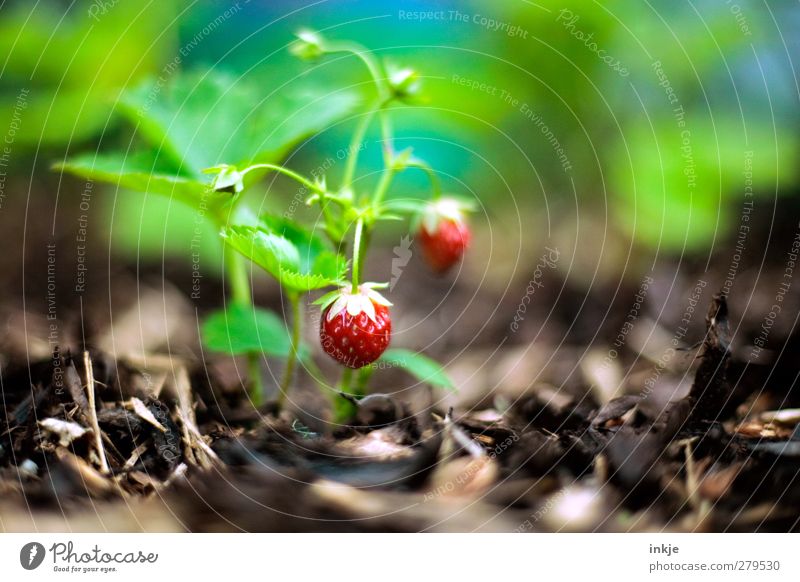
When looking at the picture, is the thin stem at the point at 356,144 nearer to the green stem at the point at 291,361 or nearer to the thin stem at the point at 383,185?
the thin stem at the point at 383,185

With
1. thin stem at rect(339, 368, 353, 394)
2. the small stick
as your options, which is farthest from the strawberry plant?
the small stick

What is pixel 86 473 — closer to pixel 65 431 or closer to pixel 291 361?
pixel 65 431

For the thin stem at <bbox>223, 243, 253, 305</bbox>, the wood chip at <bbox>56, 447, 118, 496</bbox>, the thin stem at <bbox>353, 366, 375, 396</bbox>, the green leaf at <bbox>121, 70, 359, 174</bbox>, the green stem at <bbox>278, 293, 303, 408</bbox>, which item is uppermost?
the green leaf at <bbox>121, 70, 359, 174</bbox>

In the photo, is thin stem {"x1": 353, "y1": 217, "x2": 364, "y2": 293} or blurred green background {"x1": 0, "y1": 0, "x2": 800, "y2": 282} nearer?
thin stem {"x1": 353, "y1": 217, "x2": 364, "y2": 293}

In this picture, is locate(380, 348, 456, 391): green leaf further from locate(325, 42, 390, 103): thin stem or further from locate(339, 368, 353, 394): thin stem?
locate(325, 42, 390, 103): thin stem

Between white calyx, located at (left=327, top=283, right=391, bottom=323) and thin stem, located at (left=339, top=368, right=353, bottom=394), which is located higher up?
white calyx, located at (left=327, top=283, right=391, bottom=323)

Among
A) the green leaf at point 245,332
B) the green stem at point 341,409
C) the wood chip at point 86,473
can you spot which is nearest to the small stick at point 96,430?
the wood chip at point 86,473

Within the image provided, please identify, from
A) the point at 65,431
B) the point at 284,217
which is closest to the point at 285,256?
the point at 284,217
